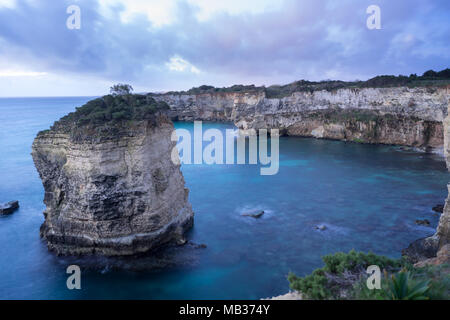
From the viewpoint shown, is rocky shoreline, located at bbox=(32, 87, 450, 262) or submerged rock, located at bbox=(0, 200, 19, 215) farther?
submerged rock, located at bbox=(0, 200, 19, 215)

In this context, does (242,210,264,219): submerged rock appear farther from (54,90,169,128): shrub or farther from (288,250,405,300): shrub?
(288,250,405,300): shrub

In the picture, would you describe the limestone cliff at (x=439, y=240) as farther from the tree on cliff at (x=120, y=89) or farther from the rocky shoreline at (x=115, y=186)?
the tree on cliff at (x=120, y=89)

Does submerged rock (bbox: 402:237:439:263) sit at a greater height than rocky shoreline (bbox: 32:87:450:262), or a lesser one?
lesser

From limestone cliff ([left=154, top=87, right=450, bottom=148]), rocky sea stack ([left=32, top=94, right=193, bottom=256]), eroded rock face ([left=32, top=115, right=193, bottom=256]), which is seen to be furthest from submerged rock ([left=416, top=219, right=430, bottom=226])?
limestone cliff ([left=154, top=87, right=450, bottom=148])

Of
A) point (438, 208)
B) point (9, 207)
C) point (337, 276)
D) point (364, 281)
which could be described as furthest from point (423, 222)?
point (9, 207)

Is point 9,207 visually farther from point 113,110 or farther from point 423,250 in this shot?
point 423,250

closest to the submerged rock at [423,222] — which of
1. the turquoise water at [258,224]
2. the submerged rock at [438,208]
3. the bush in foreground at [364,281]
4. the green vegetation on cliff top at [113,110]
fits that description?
the turquoise water at [258,224]
